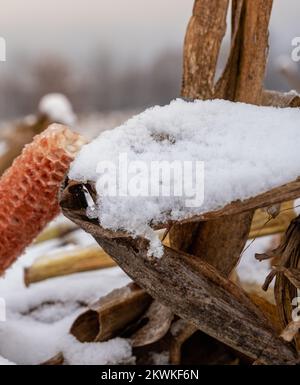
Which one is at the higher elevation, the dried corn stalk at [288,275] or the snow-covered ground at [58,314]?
the dried corn stalk at [288,275]

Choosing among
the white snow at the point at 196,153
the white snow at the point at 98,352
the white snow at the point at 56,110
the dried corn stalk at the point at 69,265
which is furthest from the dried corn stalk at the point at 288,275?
the white snow at the point at 56,110

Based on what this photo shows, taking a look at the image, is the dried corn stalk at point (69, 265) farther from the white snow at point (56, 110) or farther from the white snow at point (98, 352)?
the white snow at point (56, 110)

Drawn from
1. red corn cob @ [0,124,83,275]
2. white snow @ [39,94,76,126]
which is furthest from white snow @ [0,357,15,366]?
white snow @ [39,94,76,126]

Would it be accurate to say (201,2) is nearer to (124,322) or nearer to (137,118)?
(137,118)

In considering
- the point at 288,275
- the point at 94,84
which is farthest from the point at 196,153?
the point at 94,84

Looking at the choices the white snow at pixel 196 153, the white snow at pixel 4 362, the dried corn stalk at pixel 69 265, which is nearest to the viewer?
the white snow at pixel 196 153

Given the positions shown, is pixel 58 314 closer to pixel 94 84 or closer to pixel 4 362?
pixel 4 362
